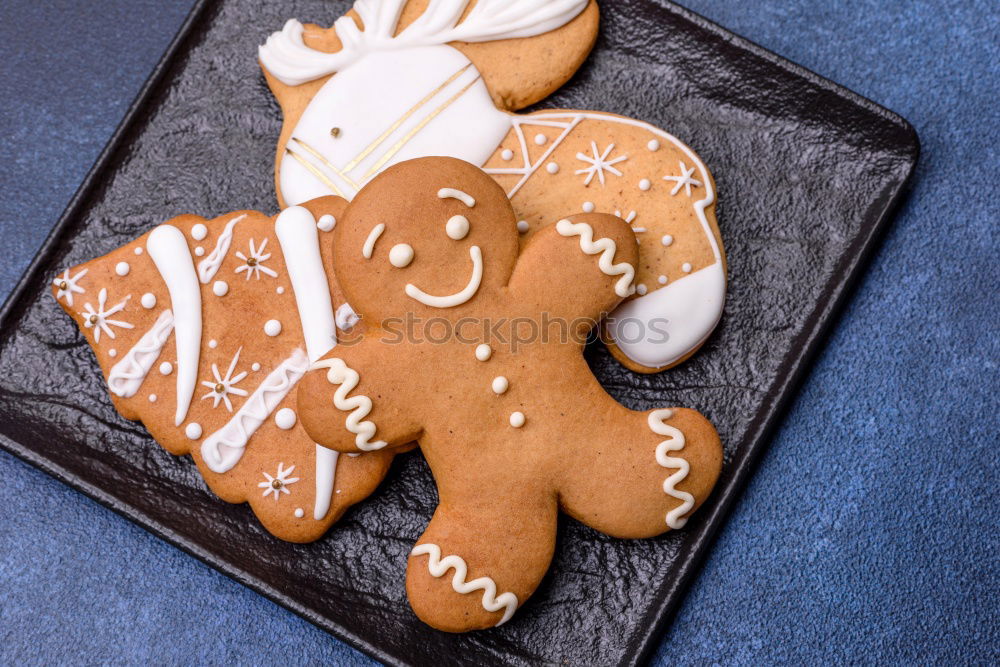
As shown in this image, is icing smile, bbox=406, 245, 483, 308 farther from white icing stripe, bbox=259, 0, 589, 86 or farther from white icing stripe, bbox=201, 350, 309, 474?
white icing stripe, bbox=259, 0, 589, 86

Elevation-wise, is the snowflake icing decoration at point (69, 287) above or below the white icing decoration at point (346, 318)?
above

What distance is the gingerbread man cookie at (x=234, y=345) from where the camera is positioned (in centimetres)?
149

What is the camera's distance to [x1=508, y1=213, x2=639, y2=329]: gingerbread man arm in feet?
4.55

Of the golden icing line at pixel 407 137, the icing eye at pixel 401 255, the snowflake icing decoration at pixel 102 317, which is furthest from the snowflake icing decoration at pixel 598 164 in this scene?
the snowflake icing decoration at pixel 102 317

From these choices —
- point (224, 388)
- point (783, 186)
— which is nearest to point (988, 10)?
point (783, 186)

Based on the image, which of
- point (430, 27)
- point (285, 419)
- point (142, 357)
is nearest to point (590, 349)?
point (285, 419)

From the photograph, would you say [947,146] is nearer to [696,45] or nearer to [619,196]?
[696,45]

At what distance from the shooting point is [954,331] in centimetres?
165

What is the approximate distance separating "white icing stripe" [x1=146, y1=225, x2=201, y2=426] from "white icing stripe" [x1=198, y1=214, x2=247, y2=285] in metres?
0.01

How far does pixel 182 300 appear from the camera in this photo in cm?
151

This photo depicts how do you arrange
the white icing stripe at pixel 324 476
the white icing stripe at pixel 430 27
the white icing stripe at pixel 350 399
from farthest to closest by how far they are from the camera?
1. the white icing stripe at pixel 430 27
2. the white icing stripe at pixel 324 476
3. the white icing stripe at pixel 350 399

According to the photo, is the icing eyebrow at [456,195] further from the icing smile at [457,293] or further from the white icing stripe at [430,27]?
the white icing stripe at [430,27]

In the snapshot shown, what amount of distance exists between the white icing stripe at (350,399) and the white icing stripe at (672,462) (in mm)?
466

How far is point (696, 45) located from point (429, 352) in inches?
33.3
